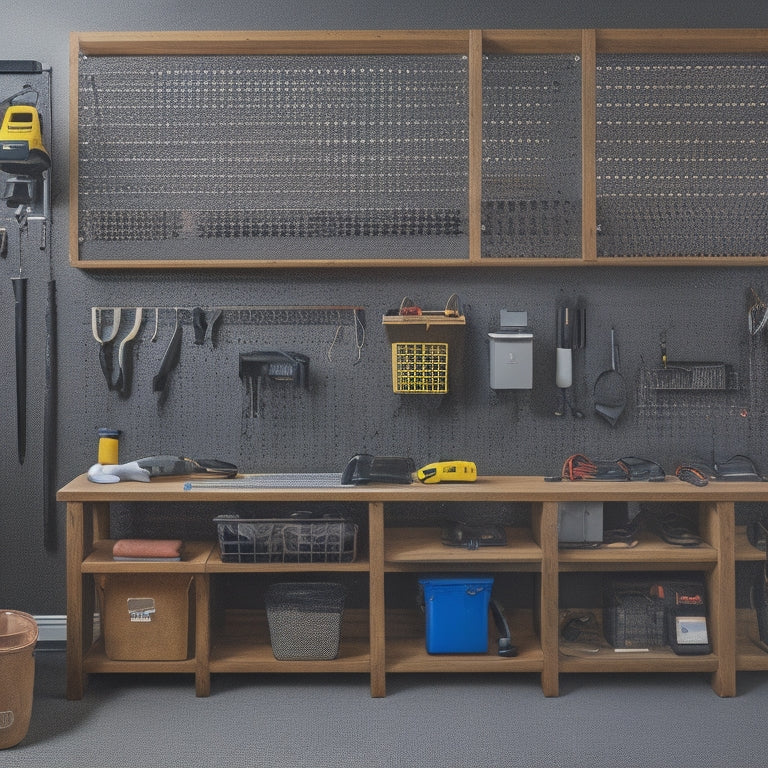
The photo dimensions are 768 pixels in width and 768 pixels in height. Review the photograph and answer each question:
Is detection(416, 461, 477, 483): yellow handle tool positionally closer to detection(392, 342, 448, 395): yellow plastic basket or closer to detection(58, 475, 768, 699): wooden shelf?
detection(58, 475, 768, 699): wooden shelf

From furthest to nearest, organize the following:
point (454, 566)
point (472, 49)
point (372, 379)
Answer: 1. point (372, 379)
2. point (472, 49)
3. point (454, 566)

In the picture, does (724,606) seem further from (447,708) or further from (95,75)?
(95,75)

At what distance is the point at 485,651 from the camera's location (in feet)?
11.2

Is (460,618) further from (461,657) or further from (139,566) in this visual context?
(139,566)

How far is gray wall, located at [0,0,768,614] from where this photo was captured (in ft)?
12.5

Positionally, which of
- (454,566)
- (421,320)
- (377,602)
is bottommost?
(377,602)

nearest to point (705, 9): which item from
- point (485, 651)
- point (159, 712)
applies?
point (485, 651)

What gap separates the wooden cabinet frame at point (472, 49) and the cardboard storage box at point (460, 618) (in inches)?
51.8

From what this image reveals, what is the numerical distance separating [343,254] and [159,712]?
195 centimetres

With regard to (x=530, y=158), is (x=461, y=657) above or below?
below

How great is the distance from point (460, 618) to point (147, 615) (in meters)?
1.22

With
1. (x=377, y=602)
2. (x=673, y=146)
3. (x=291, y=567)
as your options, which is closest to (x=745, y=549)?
(x=377, y=602)

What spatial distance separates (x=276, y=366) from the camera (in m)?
3.73

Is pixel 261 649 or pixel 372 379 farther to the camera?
pixel 372 379
